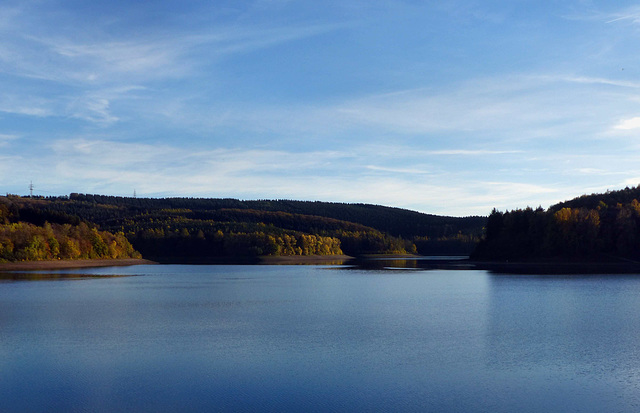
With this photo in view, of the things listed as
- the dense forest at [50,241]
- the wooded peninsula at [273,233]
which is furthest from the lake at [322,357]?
the wooded peninsula at [273,233]

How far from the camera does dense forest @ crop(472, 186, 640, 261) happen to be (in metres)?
82.6

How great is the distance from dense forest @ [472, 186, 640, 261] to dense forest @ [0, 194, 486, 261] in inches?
2215

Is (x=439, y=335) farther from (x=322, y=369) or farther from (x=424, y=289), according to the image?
(x=424, y=289)

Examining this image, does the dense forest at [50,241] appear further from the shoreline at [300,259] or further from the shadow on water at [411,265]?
the shadow on water at [411,265]

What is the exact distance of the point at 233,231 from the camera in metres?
146

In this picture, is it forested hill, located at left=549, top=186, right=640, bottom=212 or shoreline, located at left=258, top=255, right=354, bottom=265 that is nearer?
forested hill, located at left=549, top=186, right=640, bottom=212

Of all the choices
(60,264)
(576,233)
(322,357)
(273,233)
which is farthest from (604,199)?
(322,357)

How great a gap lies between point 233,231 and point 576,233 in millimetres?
84430

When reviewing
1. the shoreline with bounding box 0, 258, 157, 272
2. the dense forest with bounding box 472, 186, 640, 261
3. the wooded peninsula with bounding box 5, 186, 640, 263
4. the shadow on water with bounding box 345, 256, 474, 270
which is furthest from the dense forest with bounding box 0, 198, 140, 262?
the dense forest with bounding box 472, 186, 640, 261

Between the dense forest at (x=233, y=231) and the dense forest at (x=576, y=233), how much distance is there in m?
56.3

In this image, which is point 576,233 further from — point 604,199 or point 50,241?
point 50,241

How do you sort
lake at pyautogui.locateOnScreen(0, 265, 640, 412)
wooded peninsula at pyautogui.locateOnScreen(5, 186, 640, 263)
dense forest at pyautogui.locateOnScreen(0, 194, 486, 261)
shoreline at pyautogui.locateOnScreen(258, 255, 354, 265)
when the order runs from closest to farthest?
lake at pyautogui.locateOnScreen(0, 265, 640, 412)
wooded peninsula at pyautogui.locateOnScreen(5, 186, 640, 263)
shoreline at pyautogui.locateOnScreen(258, 255, 354, 265)
dense forest at pyautogui.locateOnScreen(0, 194, 486, 261)

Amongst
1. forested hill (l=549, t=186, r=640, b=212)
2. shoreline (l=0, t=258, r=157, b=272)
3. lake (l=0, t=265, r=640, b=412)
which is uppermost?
forested hill (l=549, t=186, r=640, b=212)

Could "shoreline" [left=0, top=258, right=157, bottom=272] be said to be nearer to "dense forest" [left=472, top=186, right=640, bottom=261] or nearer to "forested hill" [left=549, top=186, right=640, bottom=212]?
"dense forest" [left=472, top=186, right=640, bottom=261]
